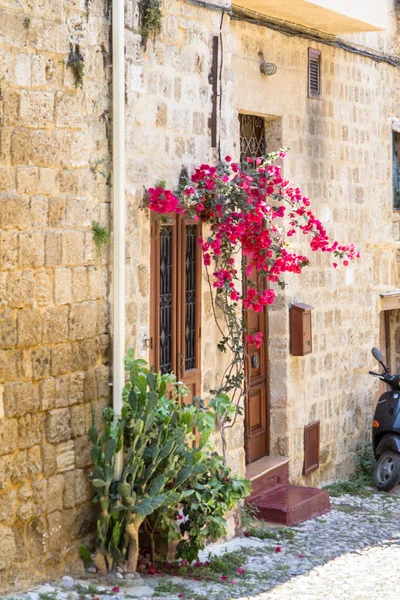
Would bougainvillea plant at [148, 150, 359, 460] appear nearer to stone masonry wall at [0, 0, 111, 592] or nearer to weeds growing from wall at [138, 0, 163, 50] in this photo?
stone masonry wall at [0, 0, 111, 592]

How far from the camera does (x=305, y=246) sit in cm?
1033

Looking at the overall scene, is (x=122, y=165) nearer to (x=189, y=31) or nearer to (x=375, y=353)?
(x=189, y=31)

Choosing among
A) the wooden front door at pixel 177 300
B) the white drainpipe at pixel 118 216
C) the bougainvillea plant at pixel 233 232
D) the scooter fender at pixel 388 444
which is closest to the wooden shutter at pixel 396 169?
the scooter fender at pixel 388 444

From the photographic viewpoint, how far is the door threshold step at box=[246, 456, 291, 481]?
30.5 ft

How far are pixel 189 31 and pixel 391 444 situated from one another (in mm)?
4757

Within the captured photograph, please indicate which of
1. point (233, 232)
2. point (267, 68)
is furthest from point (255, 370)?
point (267, 68)

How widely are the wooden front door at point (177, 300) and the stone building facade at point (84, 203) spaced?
4.2 inches

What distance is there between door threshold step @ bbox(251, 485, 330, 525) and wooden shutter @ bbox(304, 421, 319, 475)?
485 millimetres

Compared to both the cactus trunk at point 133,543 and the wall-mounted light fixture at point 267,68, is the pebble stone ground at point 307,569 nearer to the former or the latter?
the cactus trunk at point 133,543

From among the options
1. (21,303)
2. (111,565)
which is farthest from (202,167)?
(111,565)

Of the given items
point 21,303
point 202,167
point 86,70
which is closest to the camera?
point 21,303

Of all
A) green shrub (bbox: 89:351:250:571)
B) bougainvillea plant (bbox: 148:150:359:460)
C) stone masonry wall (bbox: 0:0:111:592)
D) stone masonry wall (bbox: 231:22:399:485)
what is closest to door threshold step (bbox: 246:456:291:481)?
stone masonry wall (bbox: 231:22:399:485)

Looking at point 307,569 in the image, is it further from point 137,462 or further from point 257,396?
point 257,396

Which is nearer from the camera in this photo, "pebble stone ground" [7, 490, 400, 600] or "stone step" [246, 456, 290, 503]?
"pebble stone ground" [7, 490, 400, 600]
